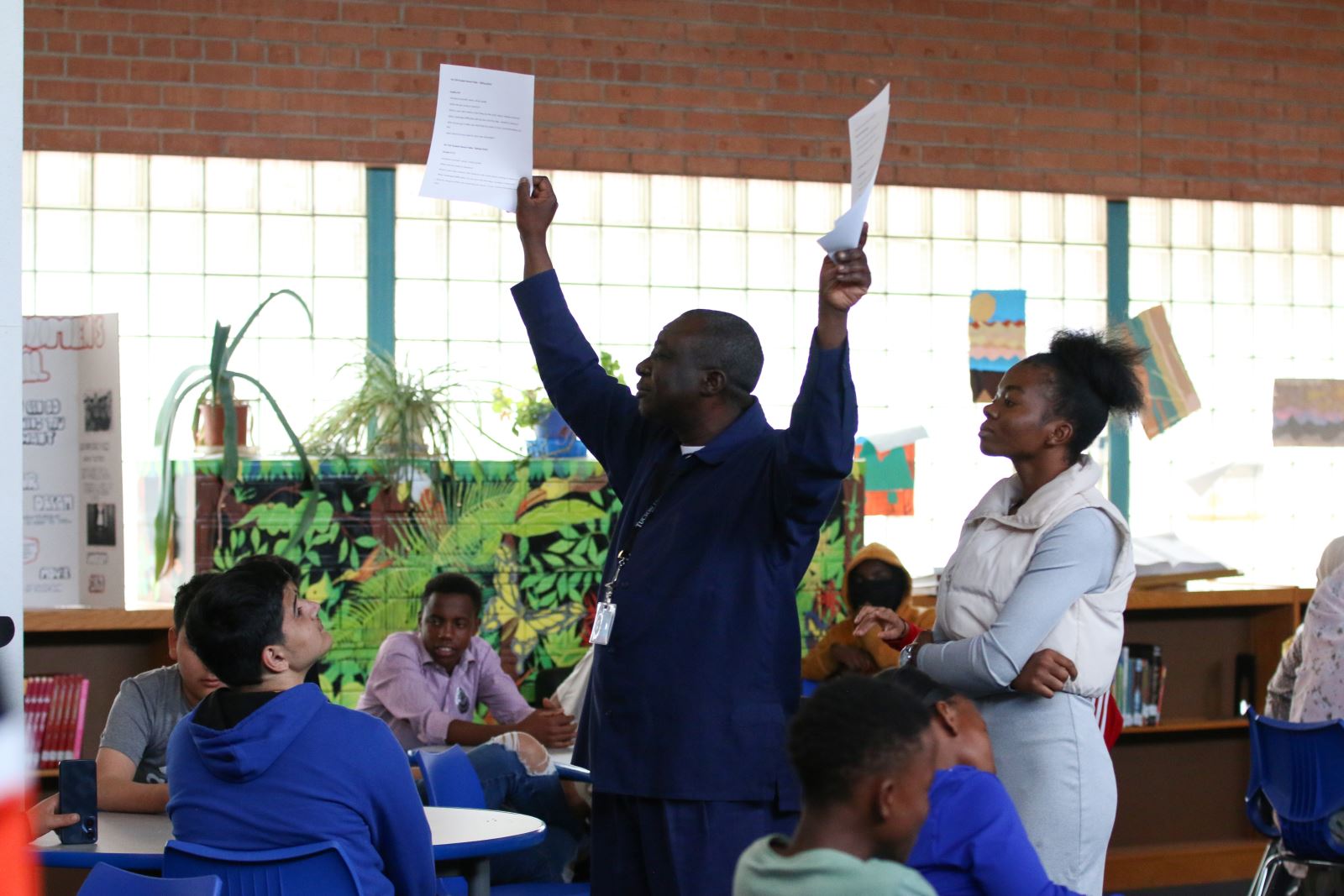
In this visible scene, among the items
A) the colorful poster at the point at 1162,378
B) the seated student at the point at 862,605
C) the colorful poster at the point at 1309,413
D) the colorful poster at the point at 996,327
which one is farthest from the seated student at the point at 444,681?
the colorful poster at the point at 1309,413

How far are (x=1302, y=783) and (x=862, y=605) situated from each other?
1.52 meters

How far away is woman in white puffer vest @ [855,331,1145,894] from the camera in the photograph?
2291mm

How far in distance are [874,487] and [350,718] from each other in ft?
15.1

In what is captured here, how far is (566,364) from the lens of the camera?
2.59 meters

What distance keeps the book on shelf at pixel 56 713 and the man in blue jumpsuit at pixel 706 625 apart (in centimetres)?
278

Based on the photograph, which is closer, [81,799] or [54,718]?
[81,799]

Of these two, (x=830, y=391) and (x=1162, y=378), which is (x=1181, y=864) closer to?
(x=1162, y=378)

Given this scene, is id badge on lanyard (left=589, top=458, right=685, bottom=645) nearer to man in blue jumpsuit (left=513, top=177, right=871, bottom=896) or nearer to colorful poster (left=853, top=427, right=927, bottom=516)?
man in blue jumpsuit (left=513, top=177, right=871, bottom=896)

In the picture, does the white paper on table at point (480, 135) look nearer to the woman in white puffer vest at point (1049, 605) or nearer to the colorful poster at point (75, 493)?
the woman in white puffer vest at point (1049, 605)

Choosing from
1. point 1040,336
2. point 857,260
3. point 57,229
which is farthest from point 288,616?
point 1040,336

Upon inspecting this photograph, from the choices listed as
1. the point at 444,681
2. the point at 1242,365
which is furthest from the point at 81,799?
the point at 1242,365

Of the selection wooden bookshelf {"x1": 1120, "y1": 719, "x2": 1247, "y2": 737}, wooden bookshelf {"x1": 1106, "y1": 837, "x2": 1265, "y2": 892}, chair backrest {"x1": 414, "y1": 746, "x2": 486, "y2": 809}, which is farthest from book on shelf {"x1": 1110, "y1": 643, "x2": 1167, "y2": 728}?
chair backrest {"x1": 414, "y1": 746, "x2": 486, "y2": 809}

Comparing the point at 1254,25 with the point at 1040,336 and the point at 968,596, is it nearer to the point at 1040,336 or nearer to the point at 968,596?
the point at 1040,336

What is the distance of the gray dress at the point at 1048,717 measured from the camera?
2.29 m
